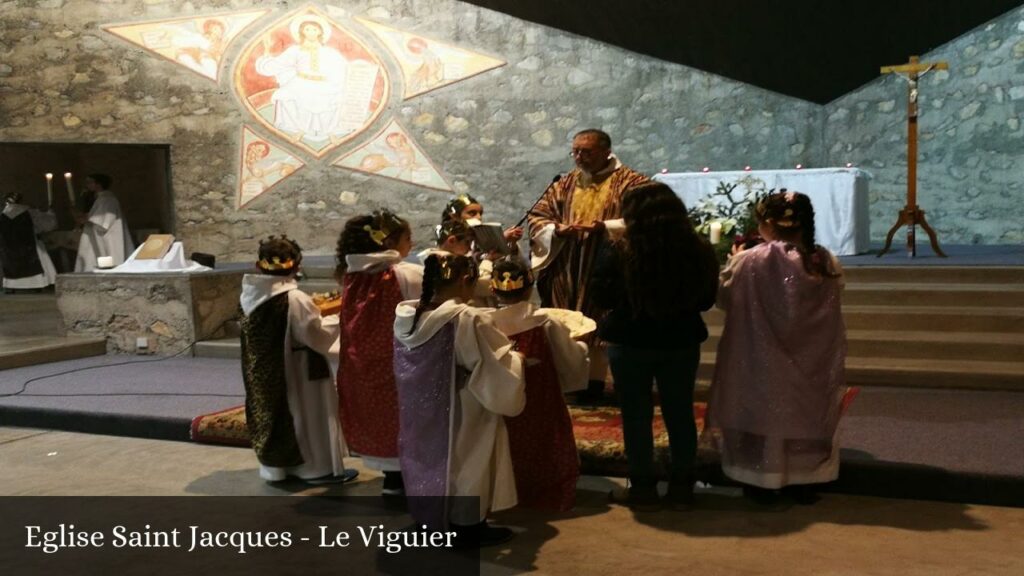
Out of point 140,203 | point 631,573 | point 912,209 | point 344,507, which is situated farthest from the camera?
point 140,203

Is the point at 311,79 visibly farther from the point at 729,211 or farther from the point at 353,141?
the point at 729,211

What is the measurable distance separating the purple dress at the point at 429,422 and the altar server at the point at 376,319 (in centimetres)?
62

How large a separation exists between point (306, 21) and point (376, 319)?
26.6 ft

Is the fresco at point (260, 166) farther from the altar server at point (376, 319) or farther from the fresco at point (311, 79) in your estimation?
the altar server at point (376, 319)

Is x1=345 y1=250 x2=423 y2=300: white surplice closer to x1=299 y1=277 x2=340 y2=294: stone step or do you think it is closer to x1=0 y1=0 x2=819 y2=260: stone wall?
x1=299 y1=277 x2=340 y2=294: stone step

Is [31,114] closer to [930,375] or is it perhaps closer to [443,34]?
[443,34]

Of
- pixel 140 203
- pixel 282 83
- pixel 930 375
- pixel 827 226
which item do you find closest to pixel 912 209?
pixel 827 226

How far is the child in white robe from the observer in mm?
4426

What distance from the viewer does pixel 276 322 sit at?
444cm

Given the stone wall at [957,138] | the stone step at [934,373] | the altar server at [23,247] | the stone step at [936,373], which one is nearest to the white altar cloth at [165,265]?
the altar server at [23,247]

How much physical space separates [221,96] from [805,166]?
22.0 feet

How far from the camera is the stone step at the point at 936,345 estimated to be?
5.72m

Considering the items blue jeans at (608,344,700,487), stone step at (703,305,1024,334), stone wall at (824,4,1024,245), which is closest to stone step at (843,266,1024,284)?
stone step at (703,305,1024,334)

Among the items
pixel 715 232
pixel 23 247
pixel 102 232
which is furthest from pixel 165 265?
pixel 715 232
